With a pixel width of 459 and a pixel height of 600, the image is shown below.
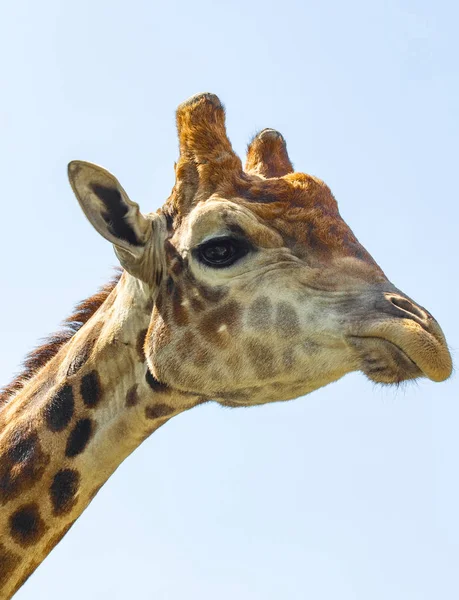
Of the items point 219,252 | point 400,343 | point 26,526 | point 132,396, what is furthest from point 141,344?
point 400,343

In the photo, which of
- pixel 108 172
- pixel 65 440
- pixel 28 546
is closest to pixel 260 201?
pixel 108 172

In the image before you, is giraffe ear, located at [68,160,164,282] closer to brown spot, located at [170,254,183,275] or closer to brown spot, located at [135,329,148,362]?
Result: brown spot, located at [170,254,183,275]

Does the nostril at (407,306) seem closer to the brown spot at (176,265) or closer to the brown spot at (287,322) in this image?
the brown spot at (287,322)

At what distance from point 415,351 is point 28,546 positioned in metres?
3.55

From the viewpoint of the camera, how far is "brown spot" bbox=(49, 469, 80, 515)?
7.71 meters

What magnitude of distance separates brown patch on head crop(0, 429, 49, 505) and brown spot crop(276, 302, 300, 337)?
2.26m

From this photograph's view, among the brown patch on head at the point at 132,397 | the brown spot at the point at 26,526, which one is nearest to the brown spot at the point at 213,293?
the brown patch on head at the point at 132,397

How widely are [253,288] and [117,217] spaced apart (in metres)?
1.35

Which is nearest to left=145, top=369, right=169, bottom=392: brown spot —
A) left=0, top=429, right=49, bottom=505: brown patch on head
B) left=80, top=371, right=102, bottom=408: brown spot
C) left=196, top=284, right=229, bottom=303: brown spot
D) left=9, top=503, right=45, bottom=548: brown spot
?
left=80, top=371, right=102, bottom=408: brown spot

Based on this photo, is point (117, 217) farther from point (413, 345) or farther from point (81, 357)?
point (413, 345)

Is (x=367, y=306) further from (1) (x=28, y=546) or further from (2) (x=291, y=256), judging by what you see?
(1) (x=28, y=546)

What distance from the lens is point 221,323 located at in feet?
25.1

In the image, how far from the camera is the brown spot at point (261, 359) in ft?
24.7

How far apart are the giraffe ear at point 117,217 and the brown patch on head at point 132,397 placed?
954 millimetres
